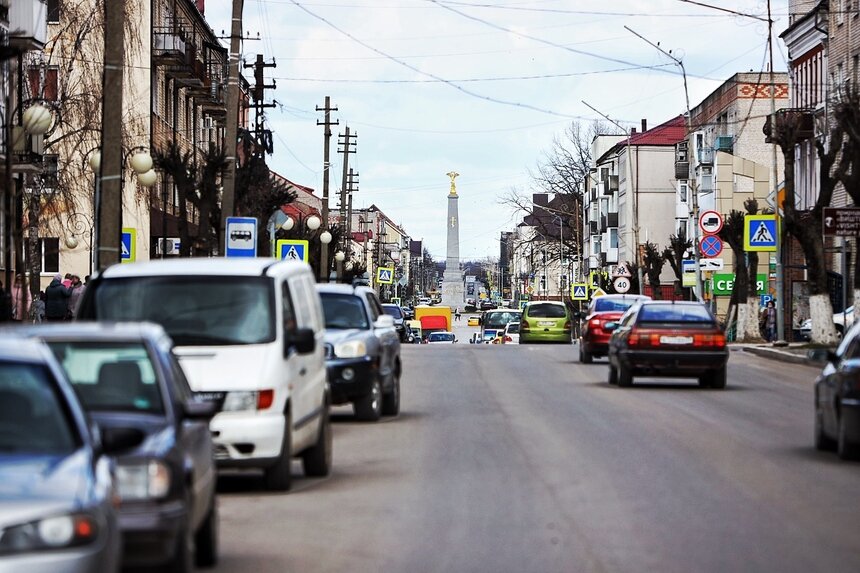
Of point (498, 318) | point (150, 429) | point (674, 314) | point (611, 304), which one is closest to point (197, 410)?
point (150, 429)

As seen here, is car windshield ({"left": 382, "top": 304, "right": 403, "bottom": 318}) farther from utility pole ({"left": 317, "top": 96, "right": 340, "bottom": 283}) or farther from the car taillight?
the car taillight

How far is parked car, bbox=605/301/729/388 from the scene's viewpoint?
28.0 metres

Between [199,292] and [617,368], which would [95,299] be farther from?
[617,368]

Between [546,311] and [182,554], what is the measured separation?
159 ft

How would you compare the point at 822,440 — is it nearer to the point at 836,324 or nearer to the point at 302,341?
the point at 302,341

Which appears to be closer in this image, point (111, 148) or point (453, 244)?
point (111, 148)

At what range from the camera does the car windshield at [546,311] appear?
56188mm

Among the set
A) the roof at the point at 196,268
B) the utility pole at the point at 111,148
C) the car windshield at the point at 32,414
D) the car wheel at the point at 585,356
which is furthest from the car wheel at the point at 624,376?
the car windshield at the point at 32,414

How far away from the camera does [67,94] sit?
40688 mm

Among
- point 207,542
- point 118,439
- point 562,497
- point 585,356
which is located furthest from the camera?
point 585,356

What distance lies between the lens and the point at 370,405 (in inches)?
824

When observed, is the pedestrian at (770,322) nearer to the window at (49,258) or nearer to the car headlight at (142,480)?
the window at (49,258)

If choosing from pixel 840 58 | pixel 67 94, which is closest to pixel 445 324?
pixel 840 58

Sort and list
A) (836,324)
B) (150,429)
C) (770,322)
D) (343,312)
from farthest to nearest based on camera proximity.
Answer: (770,322)
(836,324)
(343,312)
(150,429)
